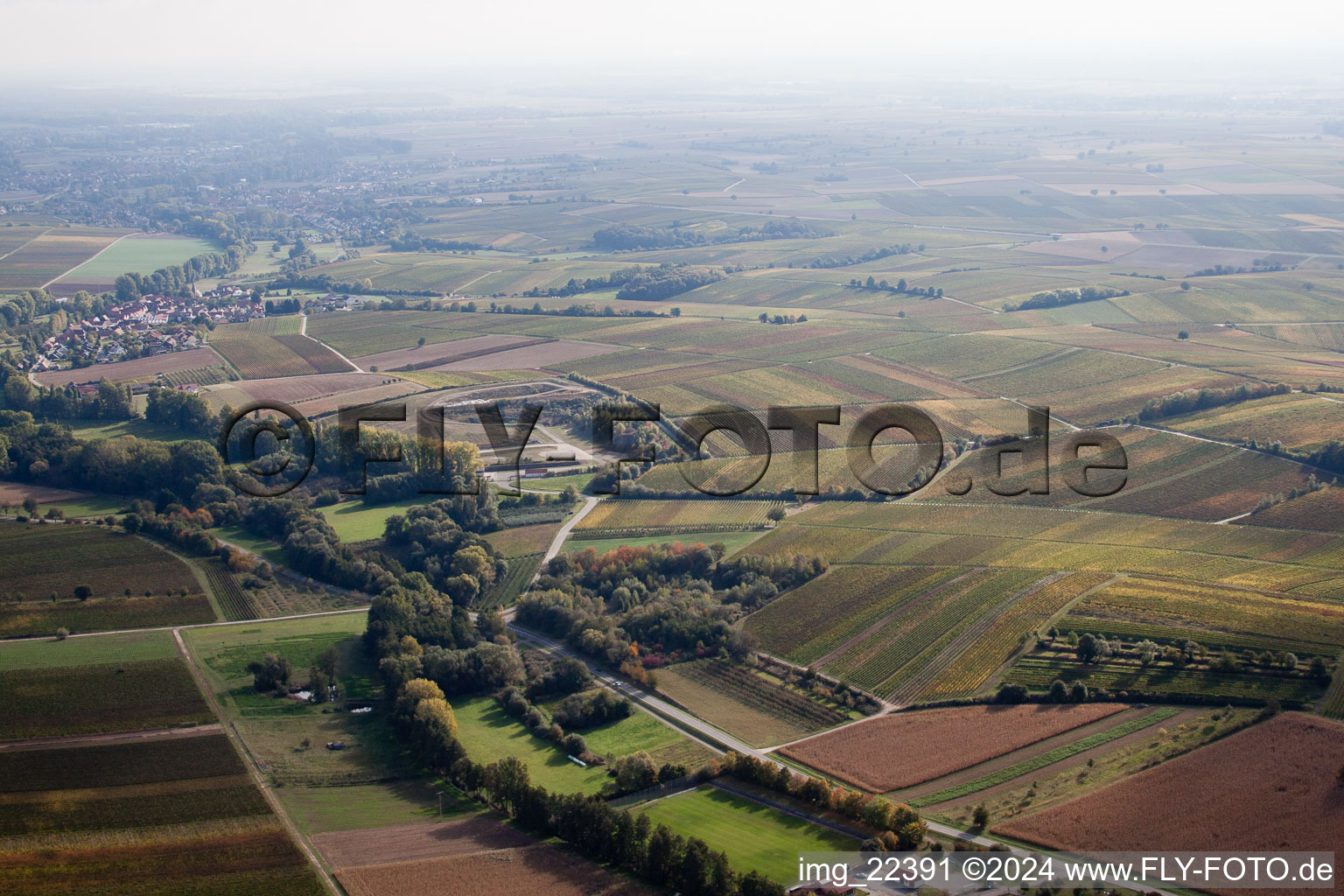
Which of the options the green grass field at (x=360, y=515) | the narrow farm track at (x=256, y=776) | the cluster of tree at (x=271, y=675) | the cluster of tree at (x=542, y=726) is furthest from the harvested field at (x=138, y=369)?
the cluster of tree at (x=542, y=726)

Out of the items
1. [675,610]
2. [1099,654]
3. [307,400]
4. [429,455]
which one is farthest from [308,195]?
[1099,654]

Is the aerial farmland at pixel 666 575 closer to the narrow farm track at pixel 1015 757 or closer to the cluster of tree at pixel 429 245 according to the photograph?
the narrow farm track at pixel 1015 757

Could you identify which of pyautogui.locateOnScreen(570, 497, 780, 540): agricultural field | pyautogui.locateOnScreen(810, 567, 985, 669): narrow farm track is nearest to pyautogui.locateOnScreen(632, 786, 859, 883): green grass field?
pyautogui.locateOnScreen(810, 567, 985, 669): narrow farm track

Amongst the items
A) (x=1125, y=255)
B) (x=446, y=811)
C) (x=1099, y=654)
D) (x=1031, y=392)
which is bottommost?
(x=446, y=811)

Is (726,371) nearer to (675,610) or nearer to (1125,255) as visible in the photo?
(675,610)

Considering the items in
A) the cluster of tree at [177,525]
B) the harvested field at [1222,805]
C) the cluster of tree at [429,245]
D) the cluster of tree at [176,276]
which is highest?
the cluster of tree at [429,245]

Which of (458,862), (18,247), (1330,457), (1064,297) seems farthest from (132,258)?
(1330,457)
